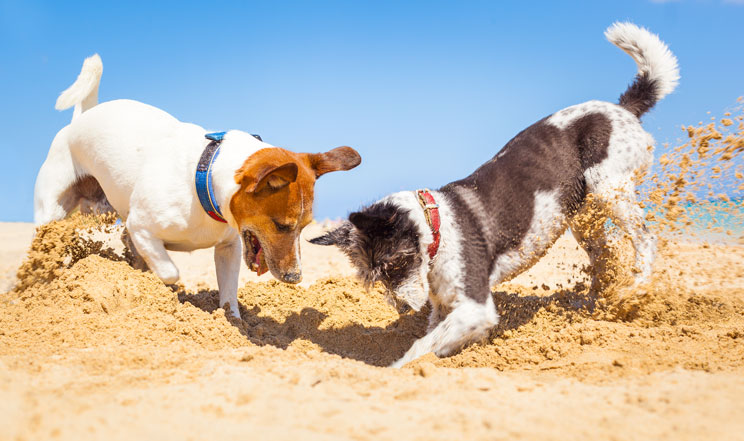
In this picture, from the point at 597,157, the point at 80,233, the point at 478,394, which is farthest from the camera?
the point at 80,233

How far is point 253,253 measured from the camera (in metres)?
4.09

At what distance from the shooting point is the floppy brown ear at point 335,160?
415 cm

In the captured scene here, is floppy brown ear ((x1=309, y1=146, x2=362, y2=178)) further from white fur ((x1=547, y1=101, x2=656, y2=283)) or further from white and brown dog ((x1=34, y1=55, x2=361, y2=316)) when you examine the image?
white fur ((x1=547, y1=101, x2=656, y2=283))

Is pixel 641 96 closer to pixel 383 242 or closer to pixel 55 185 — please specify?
pixel 383 242

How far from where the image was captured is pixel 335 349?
4305 mm

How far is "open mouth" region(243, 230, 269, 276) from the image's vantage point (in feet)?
13.2

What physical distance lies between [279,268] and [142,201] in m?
→ 1.41

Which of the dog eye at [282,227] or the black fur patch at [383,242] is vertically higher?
the dog eye at [282,227]

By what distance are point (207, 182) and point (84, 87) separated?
2.84 meters

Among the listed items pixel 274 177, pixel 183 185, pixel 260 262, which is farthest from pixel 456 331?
pixel 183 185

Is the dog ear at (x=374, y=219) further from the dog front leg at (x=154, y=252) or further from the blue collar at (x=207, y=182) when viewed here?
the dog front leg at (x=154, y=252)

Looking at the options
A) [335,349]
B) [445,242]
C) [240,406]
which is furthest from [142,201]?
[240,406]

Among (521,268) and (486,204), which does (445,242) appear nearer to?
(486,204)

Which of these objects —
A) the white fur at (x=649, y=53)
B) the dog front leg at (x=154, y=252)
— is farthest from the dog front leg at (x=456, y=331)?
the white fur at (x=649, y=53)
